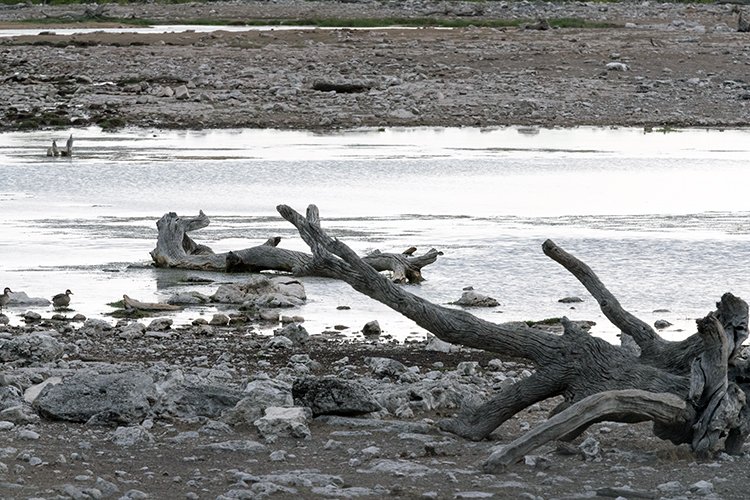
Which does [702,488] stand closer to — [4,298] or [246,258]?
[4,298]

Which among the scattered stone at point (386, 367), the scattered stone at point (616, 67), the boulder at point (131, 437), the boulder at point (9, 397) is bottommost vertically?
the scattered stone at point (386, 367)

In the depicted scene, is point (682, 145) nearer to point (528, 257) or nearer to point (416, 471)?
point (528, 257)

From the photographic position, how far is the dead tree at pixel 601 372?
7215mm

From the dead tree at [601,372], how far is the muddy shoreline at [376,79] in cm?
2249

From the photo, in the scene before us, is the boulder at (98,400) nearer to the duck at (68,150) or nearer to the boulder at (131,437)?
the boulder at (131,437)

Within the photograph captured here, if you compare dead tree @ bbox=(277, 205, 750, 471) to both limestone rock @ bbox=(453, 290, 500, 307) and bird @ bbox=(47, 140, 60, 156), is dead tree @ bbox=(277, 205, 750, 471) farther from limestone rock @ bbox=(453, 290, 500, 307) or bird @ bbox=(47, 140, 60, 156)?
bird @ bbox=(47, 140, 60, 156)

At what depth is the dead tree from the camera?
7215mm

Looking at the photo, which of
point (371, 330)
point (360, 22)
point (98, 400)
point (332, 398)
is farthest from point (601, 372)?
point (360, 22)

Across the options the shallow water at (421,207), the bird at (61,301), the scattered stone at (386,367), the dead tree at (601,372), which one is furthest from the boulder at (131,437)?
the bird at (61,301)

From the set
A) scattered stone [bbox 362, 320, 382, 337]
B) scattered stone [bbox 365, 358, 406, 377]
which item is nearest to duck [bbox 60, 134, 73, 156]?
scattered stone [bbox 362, 320, 382, 337]

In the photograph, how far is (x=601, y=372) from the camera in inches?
305

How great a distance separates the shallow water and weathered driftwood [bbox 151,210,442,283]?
0.24 meters

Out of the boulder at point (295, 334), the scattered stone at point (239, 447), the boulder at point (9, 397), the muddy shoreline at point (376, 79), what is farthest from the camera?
the muddy shoreline at point (376, 79)

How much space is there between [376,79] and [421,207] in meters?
15.8
